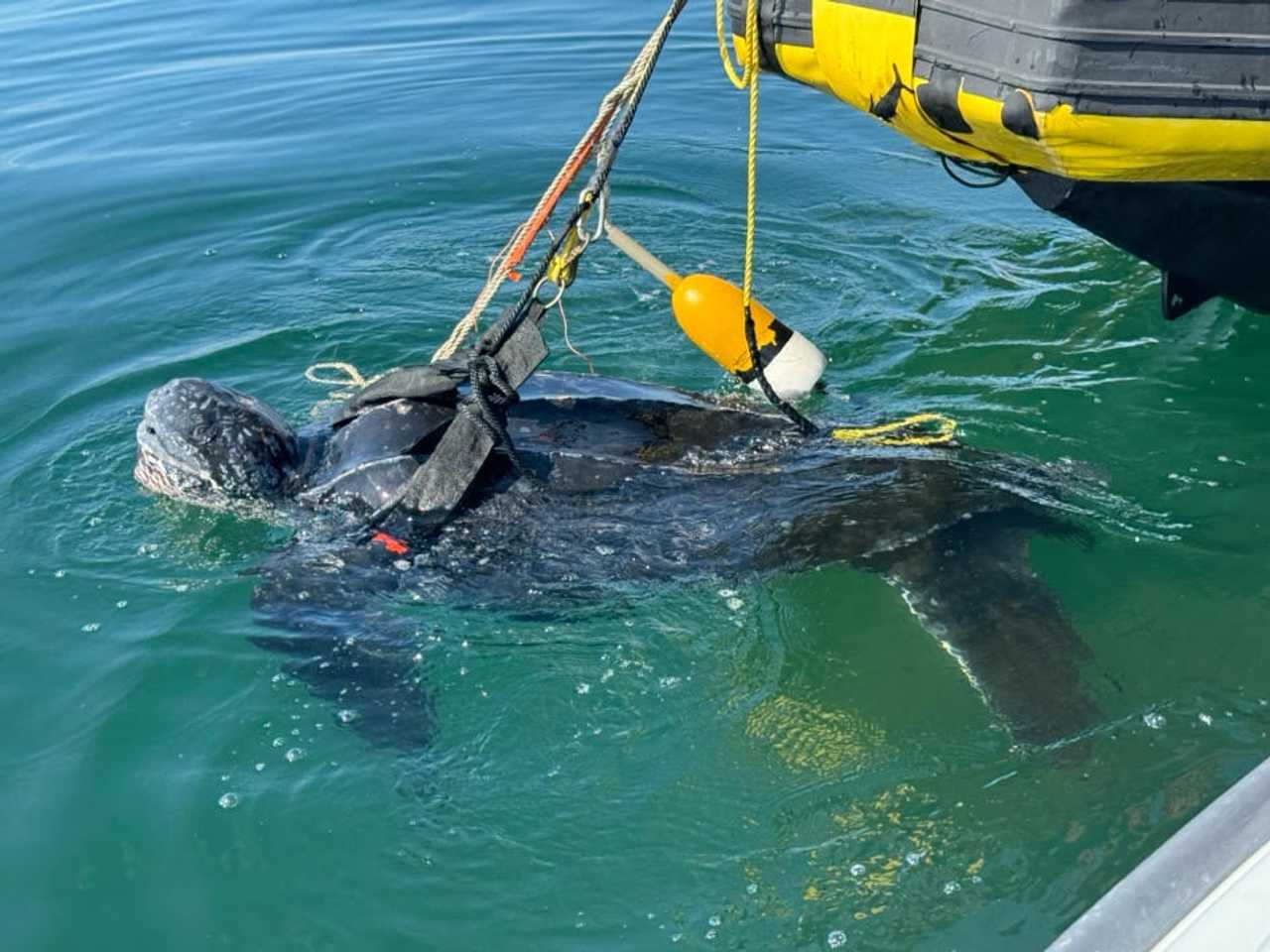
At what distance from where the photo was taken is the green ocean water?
389 cm

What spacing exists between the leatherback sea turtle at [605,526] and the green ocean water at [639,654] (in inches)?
6.5

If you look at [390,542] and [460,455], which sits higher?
[460,455]

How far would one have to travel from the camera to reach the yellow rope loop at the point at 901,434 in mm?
5133

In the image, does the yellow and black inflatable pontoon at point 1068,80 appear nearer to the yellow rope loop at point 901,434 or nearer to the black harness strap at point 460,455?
the yellow rope loop at point 901,434

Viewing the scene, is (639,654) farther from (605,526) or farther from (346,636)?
(346,636)

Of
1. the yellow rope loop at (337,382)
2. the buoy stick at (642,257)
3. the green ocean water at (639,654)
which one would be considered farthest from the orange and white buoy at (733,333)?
the yellow rope loop at (337,382)

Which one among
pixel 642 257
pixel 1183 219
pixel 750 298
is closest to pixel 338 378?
pixel 642 257

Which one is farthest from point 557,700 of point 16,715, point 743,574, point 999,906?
point 16,715

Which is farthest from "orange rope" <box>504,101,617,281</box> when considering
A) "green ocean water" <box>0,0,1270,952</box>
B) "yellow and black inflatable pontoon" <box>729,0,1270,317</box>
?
"green ocean water" <box>0,0,1270,952</box>

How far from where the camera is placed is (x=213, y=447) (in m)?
5.20

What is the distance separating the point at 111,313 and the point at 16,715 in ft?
13.0

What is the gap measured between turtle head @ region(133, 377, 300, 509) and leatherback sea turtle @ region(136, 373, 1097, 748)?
33 mm

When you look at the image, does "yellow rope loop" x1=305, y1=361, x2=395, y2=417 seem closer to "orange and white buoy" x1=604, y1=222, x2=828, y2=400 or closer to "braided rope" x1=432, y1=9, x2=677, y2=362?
"braided rope" x1=432, y1=9, x2=677, y2=362

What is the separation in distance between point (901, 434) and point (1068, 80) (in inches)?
65.4
